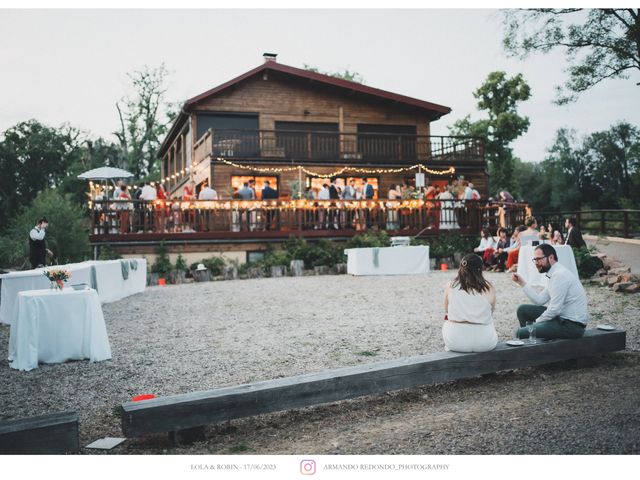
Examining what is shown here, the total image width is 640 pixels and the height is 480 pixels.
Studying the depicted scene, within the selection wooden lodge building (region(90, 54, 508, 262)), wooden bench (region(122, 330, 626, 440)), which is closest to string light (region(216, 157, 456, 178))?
wooden lodge building (region(90, 54, 508, 262))

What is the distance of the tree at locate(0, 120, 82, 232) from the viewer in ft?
19.2

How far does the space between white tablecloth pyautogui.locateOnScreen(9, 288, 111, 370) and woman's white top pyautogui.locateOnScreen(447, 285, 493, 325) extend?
374 cm

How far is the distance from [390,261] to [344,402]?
919cm

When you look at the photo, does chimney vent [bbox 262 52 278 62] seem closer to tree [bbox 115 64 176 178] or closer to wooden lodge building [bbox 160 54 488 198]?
wooden lodge building [bbox 160 54 488 198]

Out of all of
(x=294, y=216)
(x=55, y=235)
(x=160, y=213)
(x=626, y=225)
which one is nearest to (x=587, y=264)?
(x=626, y=225)

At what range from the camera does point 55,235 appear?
40.8 feet

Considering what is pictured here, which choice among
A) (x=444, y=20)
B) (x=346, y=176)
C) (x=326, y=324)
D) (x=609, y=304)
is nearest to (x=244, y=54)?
(x=444, y=20)

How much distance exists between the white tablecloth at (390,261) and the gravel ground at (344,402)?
416cm

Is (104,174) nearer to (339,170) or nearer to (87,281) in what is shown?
(87,281)

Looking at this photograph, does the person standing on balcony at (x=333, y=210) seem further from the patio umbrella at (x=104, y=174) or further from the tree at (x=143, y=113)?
the tree at (x=143, y=113)

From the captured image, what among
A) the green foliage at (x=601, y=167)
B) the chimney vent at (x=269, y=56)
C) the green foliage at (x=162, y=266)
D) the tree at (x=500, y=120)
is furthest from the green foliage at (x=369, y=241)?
the tree at (x=500, y=120)
